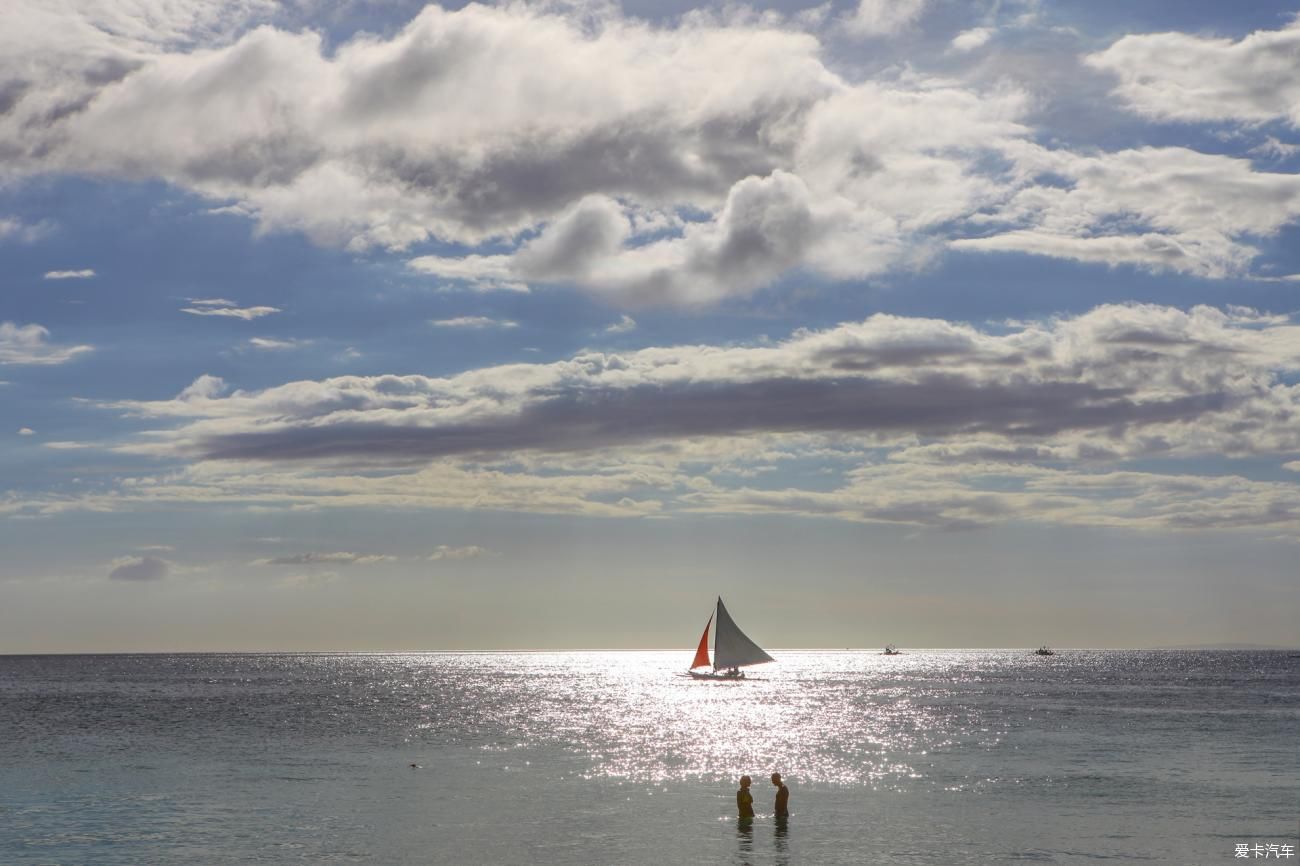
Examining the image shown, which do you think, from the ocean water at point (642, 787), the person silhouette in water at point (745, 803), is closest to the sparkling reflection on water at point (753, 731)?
the ocean water at point (642, 787)

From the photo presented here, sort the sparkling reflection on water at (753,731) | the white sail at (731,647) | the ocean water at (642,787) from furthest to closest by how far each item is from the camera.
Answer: the white sail at (731,647) < the sparkling reflection on water at (753,731) < the ocean water at (642,787)

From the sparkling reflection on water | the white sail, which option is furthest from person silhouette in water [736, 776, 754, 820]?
the white sail

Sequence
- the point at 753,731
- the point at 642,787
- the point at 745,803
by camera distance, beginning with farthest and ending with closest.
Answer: the point at 753,731
the point at 642,787
the point at 745,803

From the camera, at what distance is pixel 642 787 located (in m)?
67.0

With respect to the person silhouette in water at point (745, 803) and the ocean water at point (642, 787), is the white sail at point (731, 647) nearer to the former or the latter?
the ocean water at point (642, 787)

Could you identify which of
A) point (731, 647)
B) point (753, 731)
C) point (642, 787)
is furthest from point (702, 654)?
point (642, 787)

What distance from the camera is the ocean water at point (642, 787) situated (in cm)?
4903

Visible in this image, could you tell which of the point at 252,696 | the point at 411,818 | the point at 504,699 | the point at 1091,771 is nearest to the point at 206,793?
the point at 411,818

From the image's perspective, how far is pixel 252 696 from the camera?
18138 centimetres

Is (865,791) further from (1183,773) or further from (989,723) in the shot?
(989,723)

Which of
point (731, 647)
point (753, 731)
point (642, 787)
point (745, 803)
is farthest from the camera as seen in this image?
point (731, 647)

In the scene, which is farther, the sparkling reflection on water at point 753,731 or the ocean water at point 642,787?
the sparkling reflection on water at point 753,731

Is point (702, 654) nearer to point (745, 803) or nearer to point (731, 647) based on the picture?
point (731, 647)

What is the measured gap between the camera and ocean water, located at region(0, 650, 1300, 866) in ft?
A: 161
